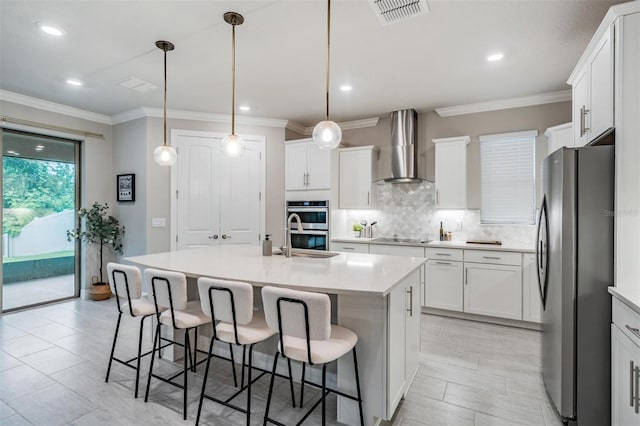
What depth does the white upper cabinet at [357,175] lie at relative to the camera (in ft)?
15.7

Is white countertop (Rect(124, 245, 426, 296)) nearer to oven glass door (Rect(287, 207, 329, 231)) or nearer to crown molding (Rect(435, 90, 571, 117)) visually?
oven glass door (Rect(287, 207, 329, 231))

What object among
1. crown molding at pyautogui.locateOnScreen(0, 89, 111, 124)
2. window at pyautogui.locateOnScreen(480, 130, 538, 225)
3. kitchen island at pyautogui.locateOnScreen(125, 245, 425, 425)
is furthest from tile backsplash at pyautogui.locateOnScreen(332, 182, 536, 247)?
crown molding at pyautogui.locateOnScreen(0, 89, 111, 124)

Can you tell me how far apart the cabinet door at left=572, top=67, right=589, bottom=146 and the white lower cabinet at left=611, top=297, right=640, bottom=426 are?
126 centimetres

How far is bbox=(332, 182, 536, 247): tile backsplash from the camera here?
14.1ft

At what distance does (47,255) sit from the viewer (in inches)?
186

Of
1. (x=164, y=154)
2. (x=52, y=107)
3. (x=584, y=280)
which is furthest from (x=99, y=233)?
(x=584, y=280)

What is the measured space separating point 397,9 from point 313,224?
3.07 metres

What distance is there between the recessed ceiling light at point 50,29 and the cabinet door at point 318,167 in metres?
2.98

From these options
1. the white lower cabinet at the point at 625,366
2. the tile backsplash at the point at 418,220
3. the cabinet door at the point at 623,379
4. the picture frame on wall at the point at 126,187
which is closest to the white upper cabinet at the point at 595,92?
the white lower cabinet at the point at 625,366

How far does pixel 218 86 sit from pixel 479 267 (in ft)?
12.2

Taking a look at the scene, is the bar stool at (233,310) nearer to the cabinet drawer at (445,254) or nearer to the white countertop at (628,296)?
the white countertop at (628,296)

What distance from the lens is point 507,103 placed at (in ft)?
13.7

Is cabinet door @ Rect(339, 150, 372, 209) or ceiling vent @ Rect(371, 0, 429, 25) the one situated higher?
ceiling vent @ Rect(371, 0, 429, 25)

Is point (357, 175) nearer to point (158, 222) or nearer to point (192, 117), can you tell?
point (192, 117)
